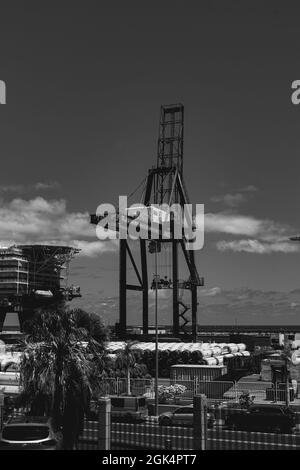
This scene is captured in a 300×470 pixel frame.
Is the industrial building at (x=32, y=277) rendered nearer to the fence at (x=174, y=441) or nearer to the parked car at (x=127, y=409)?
the parked car at (x=127, y=409)

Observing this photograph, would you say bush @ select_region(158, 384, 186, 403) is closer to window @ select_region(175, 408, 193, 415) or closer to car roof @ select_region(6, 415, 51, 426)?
window @ select_region(175, 408, 193, 415)

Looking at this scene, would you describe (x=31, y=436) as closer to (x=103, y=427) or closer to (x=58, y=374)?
(x=58, y=374)

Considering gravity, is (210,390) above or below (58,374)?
below

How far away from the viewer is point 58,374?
1980 centimetres

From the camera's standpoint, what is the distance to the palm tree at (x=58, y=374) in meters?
19.7

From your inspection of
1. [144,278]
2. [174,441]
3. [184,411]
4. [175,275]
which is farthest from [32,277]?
[174,441]

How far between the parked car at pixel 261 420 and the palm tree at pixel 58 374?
9.88m

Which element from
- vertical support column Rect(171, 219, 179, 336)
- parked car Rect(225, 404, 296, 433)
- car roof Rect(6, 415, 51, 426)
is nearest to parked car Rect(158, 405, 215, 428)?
parked car Rect(225, 404, 296, 433)

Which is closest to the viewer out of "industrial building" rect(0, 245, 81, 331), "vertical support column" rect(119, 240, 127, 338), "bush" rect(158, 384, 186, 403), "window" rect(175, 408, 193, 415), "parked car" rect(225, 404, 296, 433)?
"parked car" rect(225, 404, 296, 433)

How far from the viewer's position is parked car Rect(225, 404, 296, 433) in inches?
1056

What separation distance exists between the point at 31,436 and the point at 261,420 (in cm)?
1336

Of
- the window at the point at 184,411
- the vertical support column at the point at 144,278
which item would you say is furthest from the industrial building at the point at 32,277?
the window at the point at 184,411

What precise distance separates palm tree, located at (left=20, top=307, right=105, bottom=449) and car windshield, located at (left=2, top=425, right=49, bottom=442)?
0.99 metres
